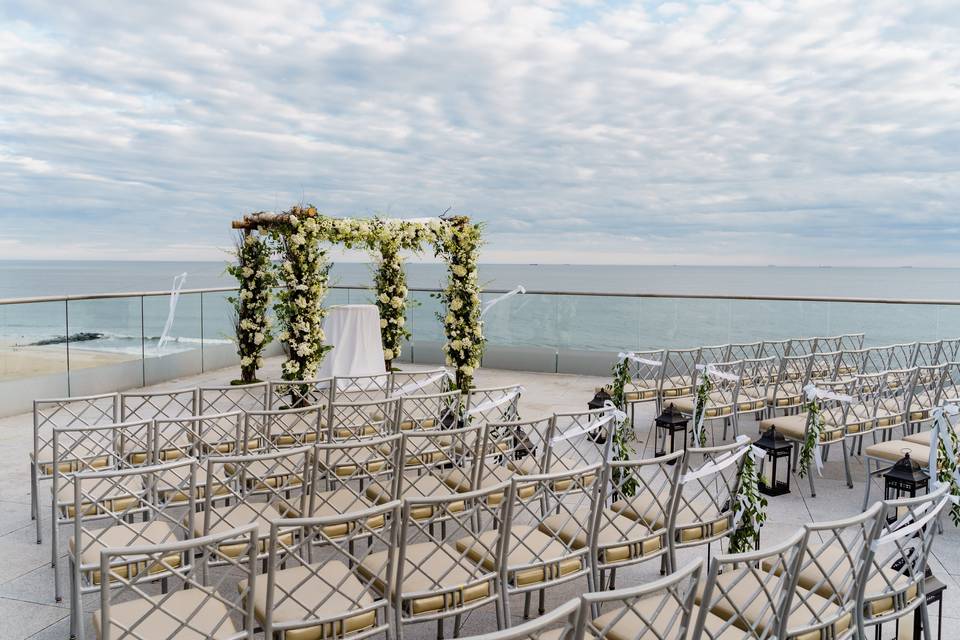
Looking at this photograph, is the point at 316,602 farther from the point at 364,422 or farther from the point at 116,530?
the point at 364,422

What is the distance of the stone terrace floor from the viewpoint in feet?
10.1

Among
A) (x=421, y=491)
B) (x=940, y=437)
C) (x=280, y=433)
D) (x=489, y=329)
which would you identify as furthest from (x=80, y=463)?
(x=489, y=329)

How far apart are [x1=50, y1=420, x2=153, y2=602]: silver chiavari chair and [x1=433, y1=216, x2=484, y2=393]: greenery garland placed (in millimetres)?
3766

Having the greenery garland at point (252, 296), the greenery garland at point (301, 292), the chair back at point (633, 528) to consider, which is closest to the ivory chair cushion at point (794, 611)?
the chair back at point (633, 528)

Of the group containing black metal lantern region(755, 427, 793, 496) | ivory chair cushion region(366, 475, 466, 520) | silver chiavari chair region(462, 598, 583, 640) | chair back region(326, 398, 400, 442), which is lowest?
black metal lantern region(755, 427, 793, 496)

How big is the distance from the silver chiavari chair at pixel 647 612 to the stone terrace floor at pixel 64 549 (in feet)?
2.73

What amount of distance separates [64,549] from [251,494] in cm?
148

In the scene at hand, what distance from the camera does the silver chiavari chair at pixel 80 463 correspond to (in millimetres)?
3236

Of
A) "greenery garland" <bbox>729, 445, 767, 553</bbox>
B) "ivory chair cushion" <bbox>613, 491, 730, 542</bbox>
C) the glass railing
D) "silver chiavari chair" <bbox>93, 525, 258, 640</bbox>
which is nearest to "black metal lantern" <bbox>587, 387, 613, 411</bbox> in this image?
"ivory chair cushion" <bbox>613, 491, 730, 542</bbox>

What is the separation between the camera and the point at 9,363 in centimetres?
739

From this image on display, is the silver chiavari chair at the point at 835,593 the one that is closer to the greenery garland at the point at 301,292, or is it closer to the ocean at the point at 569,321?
the greenery garland at the point at 301,292

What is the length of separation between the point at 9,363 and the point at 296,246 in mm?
3167

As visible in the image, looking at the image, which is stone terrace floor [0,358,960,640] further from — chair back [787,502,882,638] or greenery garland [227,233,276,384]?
greenery garland [227,233,276,384]

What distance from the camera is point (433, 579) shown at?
2.50m
